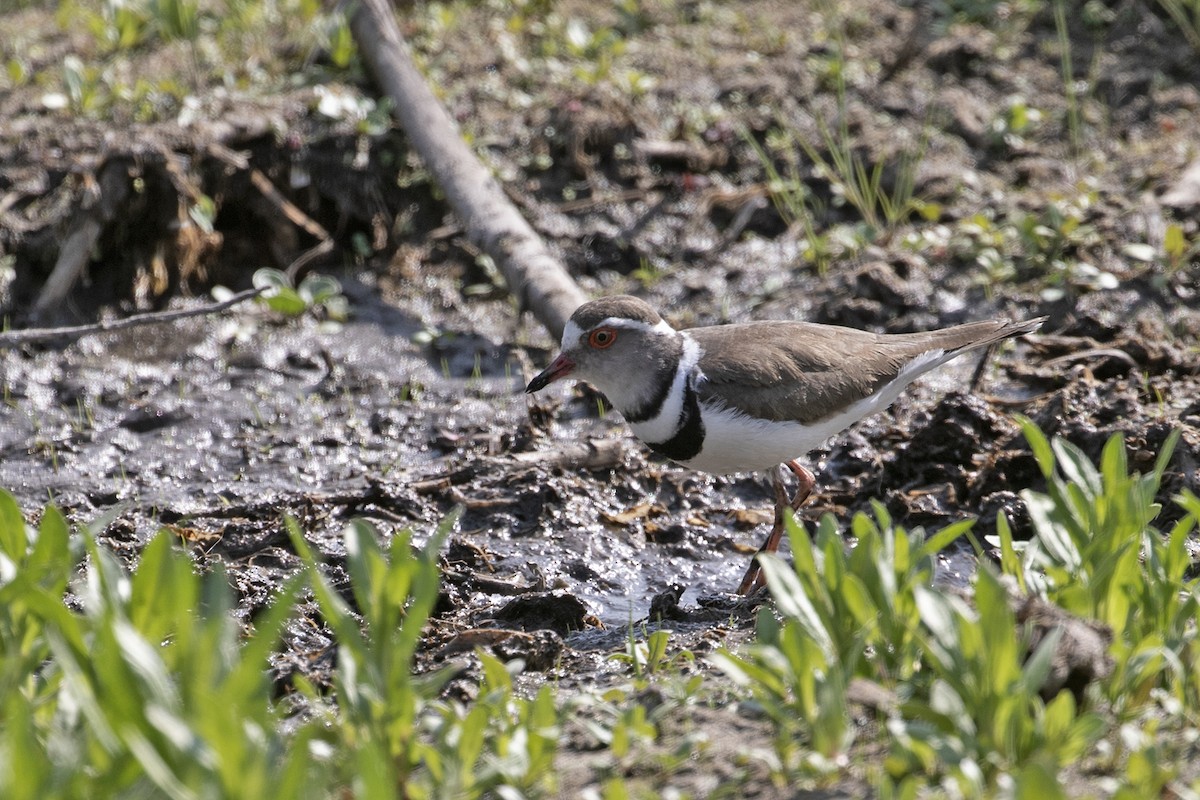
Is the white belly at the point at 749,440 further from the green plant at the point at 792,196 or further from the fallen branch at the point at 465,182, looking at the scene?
the green plant at the point at 792,196

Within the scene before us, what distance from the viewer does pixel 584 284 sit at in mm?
7824

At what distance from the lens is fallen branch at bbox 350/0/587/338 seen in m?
6.90

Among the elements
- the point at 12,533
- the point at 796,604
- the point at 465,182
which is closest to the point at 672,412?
the point at 796,604

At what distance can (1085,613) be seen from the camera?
3.38 m

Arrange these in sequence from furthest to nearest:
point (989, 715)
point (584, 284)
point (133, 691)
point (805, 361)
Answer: point (584, 284), point (805, 361), point (989, 715), point (133, 691)

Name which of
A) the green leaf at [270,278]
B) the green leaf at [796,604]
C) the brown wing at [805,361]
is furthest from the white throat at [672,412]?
the green leaf at [270,278]

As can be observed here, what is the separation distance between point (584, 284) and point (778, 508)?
8.92 ft

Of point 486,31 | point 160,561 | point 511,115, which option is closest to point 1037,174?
point 511,115

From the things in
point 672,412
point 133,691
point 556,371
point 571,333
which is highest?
point 571,333

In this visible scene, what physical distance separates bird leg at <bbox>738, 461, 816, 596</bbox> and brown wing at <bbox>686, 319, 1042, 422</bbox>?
42cm

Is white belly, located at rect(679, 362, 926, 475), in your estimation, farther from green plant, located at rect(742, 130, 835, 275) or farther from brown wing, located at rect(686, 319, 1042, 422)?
green plant, located at rect(742, 130, 835, 275)

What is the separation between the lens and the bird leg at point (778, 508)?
17.3ft

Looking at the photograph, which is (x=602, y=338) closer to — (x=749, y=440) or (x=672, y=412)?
(x=672, y=412)

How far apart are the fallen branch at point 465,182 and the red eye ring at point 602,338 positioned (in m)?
1.12
